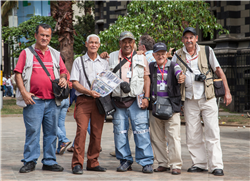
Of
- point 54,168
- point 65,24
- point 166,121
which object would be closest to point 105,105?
point 166,121

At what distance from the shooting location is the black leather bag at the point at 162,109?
608 cm

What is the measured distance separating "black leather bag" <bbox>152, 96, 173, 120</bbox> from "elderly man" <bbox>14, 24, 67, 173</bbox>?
1486mm

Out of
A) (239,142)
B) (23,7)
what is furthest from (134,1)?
(23,7)

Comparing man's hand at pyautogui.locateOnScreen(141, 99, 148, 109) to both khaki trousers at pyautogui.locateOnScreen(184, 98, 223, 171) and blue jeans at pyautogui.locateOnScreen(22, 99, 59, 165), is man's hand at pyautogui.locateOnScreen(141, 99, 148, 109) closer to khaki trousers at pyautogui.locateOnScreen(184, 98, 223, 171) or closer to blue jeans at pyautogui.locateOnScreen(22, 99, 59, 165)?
khaki trousers at pyautogui.locateOnScreen(184, 98, 223, 171)

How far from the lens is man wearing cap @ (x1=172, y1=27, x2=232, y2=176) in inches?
243

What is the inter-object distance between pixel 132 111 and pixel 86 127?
2.54ft

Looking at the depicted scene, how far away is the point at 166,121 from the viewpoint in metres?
6.29

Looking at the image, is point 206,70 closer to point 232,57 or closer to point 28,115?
point 28,115

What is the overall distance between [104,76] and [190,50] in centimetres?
147

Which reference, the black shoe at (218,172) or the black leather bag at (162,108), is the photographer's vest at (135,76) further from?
Result: the black shoe at (218,172)

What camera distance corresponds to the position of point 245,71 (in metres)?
17.3

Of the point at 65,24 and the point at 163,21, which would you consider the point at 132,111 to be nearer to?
the point at 163,21

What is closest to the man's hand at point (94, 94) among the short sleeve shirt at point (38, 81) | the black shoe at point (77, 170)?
the short sleeve shirt at point (38, 81)

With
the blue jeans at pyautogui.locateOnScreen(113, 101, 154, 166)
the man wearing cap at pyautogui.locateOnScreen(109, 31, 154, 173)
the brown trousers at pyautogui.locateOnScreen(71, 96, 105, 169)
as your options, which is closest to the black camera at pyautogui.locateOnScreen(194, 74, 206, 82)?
the man wearing cap at pyautogui.locateOnScreen(109, 31, 154, 173)
